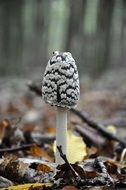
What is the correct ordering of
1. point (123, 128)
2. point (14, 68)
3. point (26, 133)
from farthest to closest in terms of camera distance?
point (14, 68), point (123, 128), point (26, 133)

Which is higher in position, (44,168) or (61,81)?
(61,81)

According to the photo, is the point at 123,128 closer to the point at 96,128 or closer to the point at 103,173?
the point at 96,128

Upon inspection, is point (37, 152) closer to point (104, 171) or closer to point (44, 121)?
point (104, 171)

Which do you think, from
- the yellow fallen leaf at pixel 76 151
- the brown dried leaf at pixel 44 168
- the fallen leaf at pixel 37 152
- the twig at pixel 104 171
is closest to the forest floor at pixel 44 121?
the fallen leaf at pixel 37 152

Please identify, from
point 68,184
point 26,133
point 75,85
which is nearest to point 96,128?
point 26,133

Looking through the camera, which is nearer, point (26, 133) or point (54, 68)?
point (54, 68)

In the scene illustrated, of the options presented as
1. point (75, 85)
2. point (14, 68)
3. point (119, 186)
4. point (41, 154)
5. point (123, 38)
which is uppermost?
point (123, 38)

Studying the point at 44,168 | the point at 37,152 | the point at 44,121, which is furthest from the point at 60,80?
the point at 44,121
